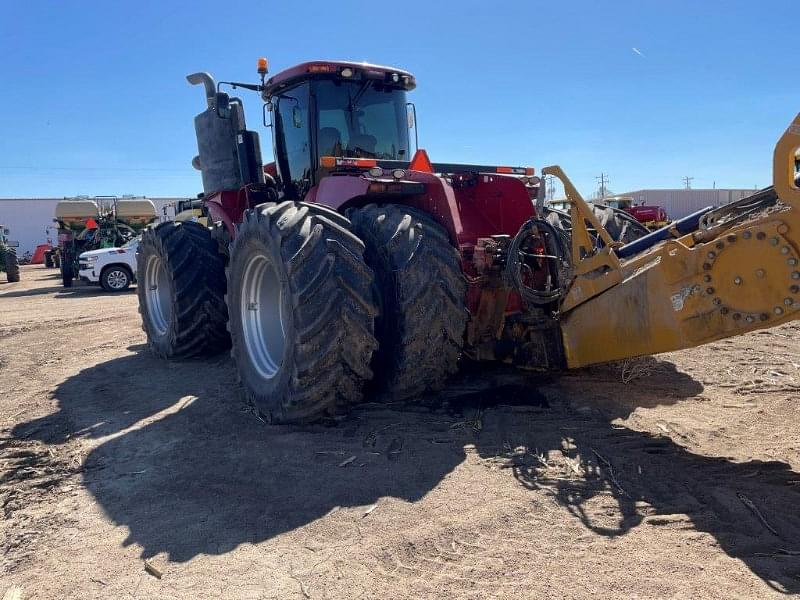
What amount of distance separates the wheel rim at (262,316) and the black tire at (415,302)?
39.7 inches

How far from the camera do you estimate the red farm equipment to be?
3547 millimetres

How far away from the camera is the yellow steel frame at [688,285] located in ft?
10.0

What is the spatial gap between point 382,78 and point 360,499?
4.04 meters

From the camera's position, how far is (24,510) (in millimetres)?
3314

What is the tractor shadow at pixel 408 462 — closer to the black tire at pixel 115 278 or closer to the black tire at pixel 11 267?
the black tire at pixel 115 278

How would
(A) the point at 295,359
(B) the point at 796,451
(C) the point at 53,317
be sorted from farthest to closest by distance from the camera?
1. (C) the point at 53,317
2. (A) the point at 295,359
3. (B) the point at 796,451

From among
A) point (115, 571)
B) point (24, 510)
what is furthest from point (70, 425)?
point (115, 571)

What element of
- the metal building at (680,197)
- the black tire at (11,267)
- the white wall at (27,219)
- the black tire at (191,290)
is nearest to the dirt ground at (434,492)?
the black tire at (191,290)

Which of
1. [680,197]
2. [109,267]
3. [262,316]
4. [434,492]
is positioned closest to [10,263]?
[109,267]

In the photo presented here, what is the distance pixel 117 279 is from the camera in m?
17.6

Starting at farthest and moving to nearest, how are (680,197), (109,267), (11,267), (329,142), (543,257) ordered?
(680,197) → (11,267) → (109,267) → (329,142) → (543,257)

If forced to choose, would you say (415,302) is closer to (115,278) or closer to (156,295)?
(156,295)

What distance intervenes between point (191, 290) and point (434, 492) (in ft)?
13.5

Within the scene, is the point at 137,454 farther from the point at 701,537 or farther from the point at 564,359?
the point at 701,537
